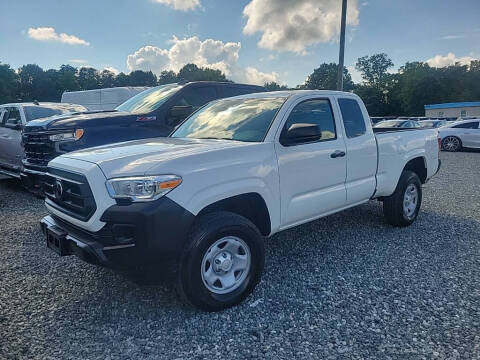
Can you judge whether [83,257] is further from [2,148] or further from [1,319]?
A: [2,148]

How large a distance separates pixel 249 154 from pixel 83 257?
1618 millimetres

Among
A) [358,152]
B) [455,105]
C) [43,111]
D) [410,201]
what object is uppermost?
→ [455,105]

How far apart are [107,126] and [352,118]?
3844mm

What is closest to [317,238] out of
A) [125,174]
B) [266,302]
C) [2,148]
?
[266,302]

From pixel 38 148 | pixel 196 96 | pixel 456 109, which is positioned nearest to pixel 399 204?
pixel 196 96

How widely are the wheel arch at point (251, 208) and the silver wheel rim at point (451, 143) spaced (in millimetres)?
18125

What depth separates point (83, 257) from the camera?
2781 millimetres

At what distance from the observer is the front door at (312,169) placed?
357cm

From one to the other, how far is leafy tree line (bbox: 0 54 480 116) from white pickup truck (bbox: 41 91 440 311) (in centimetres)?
7204

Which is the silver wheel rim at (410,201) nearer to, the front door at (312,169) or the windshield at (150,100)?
the front door at (312,169)

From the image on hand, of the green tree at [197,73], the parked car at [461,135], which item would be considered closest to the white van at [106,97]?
the parked car at [461,135]

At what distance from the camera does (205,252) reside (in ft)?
9.57

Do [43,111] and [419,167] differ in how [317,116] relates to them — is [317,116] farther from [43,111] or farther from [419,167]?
[43,111]

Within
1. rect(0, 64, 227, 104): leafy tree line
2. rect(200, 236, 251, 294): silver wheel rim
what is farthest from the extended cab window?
rect(0, 64, 227, 104): leafy tree line
